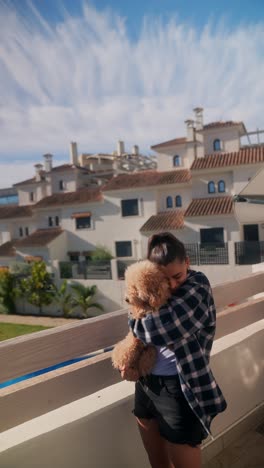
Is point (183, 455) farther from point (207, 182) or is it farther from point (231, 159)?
point (207, 182)

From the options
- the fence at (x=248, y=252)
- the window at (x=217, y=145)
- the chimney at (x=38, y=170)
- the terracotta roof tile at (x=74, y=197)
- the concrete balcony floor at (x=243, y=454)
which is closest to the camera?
the concrete balcony floor at (x=243, y=454)

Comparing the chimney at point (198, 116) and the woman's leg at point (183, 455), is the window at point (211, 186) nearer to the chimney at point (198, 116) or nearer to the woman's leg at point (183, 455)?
the chimney at point (198, 116)

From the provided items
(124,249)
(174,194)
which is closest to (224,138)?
(174,194)

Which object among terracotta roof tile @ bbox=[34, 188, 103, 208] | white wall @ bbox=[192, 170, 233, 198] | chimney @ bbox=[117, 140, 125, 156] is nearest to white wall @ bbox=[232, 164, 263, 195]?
white wall @ bbox=[192, 170, 233, 198]

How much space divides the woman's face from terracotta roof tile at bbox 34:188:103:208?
24214 mm

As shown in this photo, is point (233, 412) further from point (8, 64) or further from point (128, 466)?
point (8, 64)

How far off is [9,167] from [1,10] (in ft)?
135

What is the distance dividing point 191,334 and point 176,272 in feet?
0.81

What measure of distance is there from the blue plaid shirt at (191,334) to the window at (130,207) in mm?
23093

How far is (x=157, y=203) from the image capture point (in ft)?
79.6

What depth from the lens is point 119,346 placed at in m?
1.54

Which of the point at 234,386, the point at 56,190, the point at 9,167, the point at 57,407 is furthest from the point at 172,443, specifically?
the point at 9,167

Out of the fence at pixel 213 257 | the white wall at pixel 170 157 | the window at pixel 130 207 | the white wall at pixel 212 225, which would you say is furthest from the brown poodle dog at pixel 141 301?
the white wall at pixel 170 157

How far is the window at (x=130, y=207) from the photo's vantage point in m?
24.6
